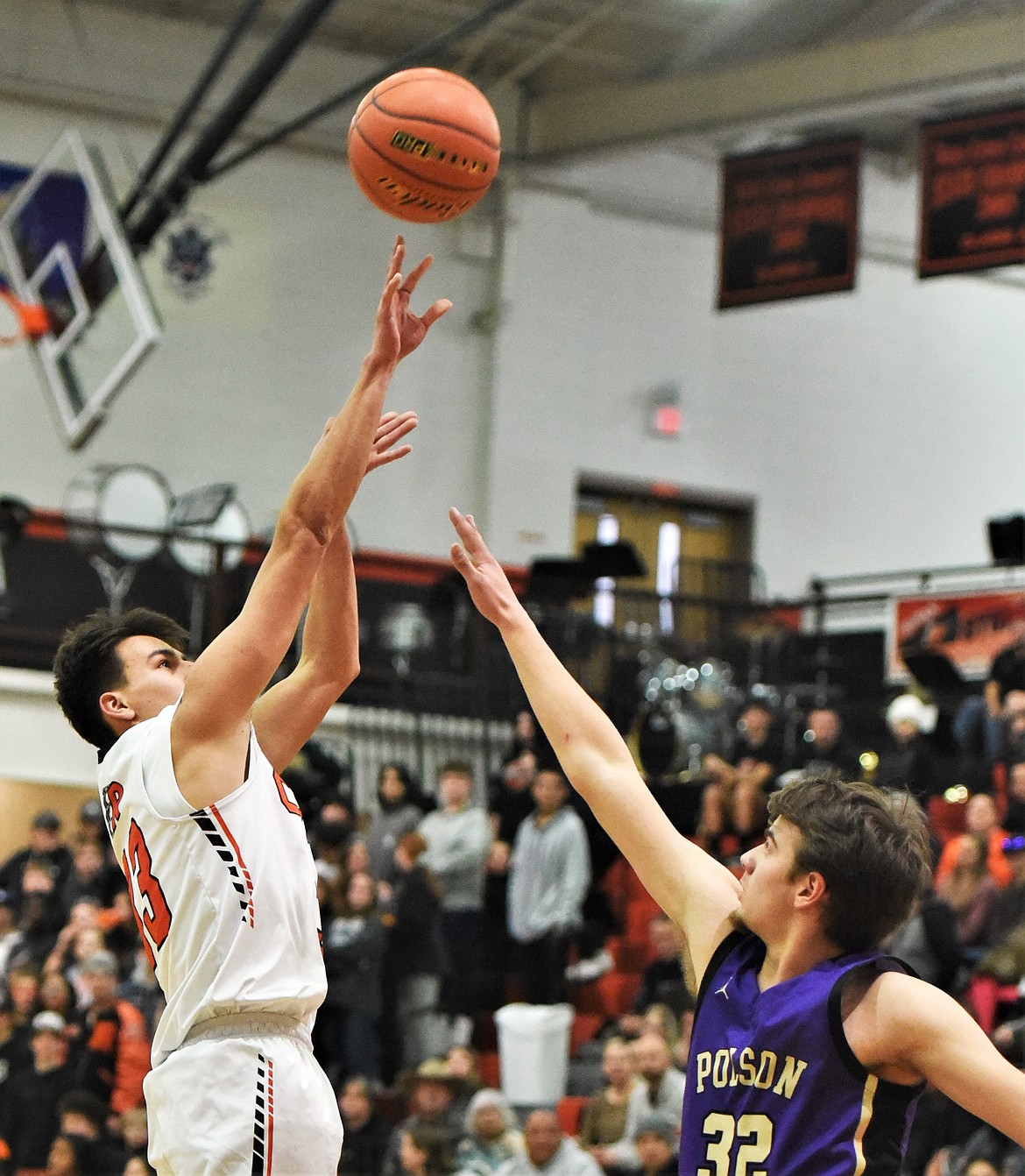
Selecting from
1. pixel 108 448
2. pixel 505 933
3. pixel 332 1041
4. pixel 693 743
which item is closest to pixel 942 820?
pixel 693 743

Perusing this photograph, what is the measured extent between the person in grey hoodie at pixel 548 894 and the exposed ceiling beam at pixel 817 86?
6.96 metres

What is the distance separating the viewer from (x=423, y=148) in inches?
180

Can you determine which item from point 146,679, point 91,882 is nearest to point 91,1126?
point 91,882

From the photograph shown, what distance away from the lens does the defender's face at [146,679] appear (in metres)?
3.74

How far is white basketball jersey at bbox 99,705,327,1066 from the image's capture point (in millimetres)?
3473

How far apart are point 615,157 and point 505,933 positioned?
10077 mm

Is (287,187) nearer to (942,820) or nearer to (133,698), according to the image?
(942,820)

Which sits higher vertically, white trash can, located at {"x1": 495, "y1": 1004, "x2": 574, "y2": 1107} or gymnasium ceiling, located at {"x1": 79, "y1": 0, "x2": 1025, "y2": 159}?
gymnasium ceiling, located at {"x1": 79, "y1": 0, "x2": 1025, "y2": 159}

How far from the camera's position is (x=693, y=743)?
45.8 feet

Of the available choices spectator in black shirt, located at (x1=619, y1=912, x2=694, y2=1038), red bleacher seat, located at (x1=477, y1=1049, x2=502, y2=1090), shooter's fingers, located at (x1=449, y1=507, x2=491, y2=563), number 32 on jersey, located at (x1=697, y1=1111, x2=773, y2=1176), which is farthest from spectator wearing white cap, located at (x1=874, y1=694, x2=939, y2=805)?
number 32 on jersey, located at (x1=697, y1=1111, x2=773, y2=1176)

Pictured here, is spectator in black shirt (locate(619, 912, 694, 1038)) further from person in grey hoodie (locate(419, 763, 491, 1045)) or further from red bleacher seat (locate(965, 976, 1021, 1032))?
red bleacher seat (locate(965, 976, 1021, 1032))

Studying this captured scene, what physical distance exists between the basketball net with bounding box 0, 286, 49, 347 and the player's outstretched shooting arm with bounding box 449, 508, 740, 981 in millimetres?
13044

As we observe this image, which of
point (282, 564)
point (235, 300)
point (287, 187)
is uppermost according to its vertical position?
point (287, 187)

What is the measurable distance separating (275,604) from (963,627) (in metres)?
13.6
